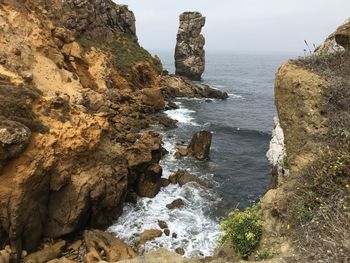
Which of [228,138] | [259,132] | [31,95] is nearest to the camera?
[31,95]

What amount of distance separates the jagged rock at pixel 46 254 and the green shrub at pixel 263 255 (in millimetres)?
12902

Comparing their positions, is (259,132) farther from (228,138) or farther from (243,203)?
(243,203)

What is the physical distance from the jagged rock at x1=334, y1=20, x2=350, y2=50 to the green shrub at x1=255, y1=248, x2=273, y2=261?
10427 mm

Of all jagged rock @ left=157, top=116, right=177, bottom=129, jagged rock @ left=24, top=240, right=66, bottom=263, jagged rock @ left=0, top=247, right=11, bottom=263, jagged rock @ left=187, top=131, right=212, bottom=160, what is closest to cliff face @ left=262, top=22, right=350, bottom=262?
jagged rock @ left=24, top=240, right=66, bottom=263

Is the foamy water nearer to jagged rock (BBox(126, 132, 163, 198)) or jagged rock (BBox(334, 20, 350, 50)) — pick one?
jagged rock (BBox(126, 132, 163, 198))

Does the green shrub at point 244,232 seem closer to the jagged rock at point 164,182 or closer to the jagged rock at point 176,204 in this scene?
the jagged rock at point 176,204

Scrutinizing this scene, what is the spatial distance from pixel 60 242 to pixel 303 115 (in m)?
14.9

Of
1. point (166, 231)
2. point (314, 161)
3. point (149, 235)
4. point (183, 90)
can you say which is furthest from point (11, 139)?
point (183, 90)

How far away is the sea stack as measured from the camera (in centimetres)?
8550

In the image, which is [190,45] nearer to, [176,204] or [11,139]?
[176,204]

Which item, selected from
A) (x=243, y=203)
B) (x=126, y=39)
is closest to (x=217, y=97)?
(x=126, y=39)

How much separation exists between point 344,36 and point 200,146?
69.9 feet

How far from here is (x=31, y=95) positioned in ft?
70.4

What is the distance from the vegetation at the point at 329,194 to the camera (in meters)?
7.17
